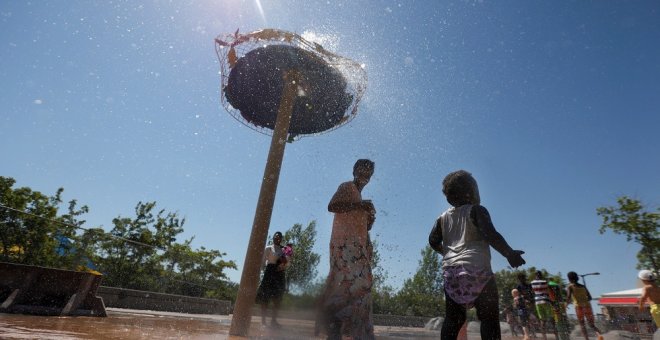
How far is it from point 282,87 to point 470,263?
772cm

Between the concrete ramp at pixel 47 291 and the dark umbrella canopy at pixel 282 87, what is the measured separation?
560 centimetres

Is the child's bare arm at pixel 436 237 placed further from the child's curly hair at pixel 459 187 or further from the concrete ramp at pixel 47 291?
the concrete ramp at pixel 47 291

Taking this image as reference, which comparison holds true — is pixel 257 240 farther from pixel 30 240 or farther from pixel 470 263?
pixel 30 240

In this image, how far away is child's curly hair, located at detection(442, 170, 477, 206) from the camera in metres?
2.68

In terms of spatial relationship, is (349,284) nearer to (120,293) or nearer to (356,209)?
(356,209)

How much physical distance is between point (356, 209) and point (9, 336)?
2.81 meters

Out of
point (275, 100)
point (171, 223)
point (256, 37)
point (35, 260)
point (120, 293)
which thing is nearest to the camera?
point (256, 37)

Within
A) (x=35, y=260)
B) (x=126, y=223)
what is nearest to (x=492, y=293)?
(x=35, y=260)

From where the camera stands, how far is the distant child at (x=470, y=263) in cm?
223

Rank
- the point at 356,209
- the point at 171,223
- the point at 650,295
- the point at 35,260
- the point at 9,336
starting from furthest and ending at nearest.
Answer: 1. the point at 171,223
2. the point at 35,260
3. the point at 650,295
4. the point at 356,209
5. the point at 9,336

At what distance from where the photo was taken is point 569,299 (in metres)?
7.98

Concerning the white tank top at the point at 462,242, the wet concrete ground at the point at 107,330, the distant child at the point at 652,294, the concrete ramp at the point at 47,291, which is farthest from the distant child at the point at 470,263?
the distant child at the point at 652,294

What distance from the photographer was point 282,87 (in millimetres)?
9141

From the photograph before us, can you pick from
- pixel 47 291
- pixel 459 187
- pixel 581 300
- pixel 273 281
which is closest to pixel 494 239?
pixel 459 187
